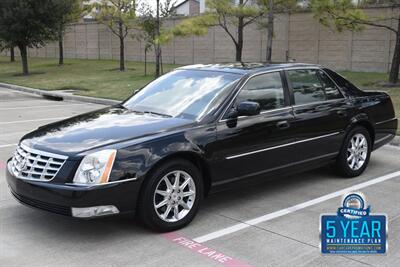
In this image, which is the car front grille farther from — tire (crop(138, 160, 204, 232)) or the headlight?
tire (crop(138, 160, 204, 232))

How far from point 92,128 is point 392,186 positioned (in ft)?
12.2

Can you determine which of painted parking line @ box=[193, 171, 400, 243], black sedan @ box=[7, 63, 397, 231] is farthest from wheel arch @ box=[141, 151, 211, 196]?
painted parking line @ box=[193, 171, 400, 243]

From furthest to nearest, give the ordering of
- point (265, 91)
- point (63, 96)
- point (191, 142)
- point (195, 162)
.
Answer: point (63, 96)
point (265, 91)
point (195, 162)
point (191, 142)

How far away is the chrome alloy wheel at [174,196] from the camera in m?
4.55

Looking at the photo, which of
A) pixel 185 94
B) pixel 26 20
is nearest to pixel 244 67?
pixel 185 94

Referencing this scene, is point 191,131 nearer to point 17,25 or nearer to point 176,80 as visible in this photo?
point 176,80

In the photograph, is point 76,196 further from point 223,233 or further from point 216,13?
point 216,13

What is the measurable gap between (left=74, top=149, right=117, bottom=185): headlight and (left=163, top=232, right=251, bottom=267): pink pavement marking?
32.9 inches

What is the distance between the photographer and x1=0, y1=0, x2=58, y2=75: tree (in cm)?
2361

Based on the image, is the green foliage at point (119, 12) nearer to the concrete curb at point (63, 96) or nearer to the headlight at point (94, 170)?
the concrete curb at point (63, 96)

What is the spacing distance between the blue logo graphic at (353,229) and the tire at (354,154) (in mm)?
2560

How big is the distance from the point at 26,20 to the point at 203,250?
2257cm

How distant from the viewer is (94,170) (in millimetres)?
4203

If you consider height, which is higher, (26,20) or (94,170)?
(26,20)
